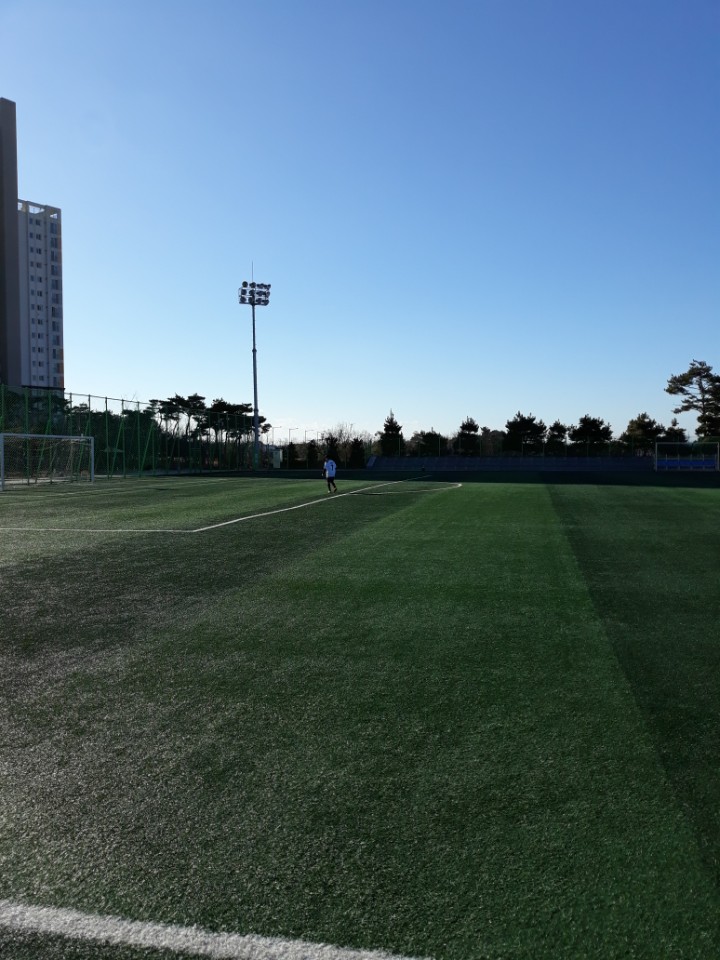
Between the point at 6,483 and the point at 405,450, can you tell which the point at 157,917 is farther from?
the point at 405,450

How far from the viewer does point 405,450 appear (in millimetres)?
73312

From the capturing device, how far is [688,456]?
202 ft

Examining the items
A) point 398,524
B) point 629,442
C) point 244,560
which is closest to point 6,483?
point 398,524

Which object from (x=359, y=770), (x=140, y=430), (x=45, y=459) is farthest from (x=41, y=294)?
(x=359, y=770)

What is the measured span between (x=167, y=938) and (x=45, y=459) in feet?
100

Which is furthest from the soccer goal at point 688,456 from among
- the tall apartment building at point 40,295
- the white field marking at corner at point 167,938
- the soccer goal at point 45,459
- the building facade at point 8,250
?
the tall apartment building at point 40,295

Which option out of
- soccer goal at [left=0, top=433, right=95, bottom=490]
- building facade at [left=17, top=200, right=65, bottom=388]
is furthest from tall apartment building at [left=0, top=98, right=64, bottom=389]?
soccer goal at [left=0, top=433, right=95, bottom=490]

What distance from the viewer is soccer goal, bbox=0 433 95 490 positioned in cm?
2758

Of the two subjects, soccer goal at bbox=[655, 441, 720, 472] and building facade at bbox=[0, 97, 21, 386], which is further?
building facade at bbox=[0, 97, 21, 386]

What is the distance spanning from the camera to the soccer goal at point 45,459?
Result: 2758 centimetres

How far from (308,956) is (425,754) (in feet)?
4.21

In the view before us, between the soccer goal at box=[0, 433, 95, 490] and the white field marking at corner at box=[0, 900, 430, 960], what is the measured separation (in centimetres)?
2470

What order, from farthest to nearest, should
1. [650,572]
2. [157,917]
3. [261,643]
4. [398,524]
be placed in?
1. [398,524]
2. [650,572]
3. [261,643]
4. [157,917]

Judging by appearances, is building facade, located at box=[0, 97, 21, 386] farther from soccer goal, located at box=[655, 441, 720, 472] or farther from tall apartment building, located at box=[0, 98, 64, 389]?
soccer goal, located at box=[655, 441, 720, 472]
